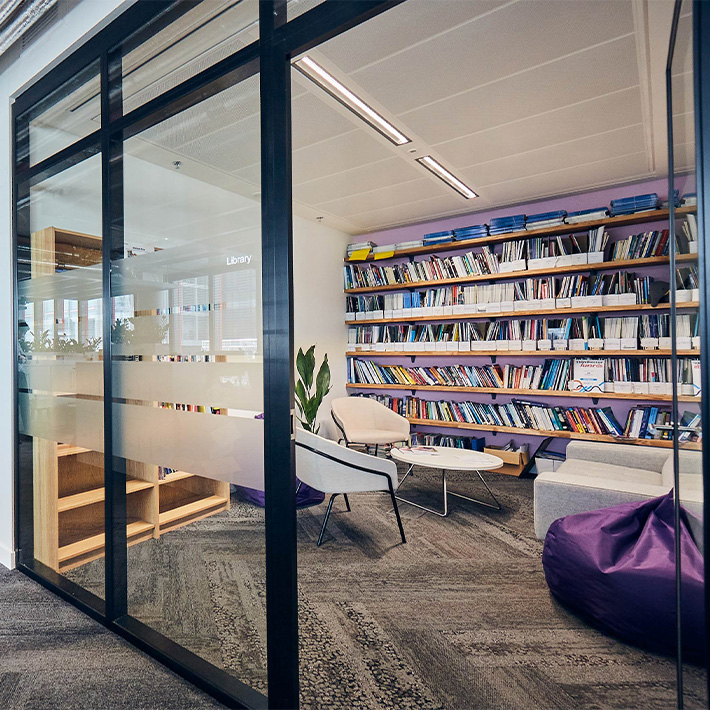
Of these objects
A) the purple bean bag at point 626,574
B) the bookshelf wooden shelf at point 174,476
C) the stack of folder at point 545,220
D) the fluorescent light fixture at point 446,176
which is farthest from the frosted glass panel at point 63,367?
the stack of folder at point 545,220

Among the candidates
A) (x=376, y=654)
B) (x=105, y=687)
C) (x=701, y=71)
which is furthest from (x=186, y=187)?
(x=376, y=654)

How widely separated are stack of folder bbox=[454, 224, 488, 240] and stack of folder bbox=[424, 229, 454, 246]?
65mm

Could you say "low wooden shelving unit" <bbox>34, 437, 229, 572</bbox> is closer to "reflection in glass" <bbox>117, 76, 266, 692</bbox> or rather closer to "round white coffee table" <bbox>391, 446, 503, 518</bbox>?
"reflection in glass" <bbox>117, 76, 266, 692</bbox>

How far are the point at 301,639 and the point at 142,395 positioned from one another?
1.25 m

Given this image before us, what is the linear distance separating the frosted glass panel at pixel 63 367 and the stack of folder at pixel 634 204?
4170 mm

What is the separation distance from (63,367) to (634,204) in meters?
4.60

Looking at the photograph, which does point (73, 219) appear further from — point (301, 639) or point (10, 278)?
point (301, 639)

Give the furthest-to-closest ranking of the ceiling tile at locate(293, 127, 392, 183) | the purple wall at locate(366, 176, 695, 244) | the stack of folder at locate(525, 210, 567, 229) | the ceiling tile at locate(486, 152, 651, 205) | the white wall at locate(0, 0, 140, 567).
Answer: the stack of folder at locate(525, 210, 567, 229) < the purple wall at locate(366, 176, 695, 244) < the ceiling tile at locate(486, 152, 651, 205) < the ceiling tile at locate(293, 127, 392, 183) < the white wall at locate(0, 0, 140, 567)

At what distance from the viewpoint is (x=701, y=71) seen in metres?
0.95

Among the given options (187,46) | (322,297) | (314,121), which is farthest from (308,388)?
(187,46)

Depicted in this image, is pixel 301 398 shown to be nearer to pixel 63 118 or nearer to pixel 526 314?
pixel 526 314

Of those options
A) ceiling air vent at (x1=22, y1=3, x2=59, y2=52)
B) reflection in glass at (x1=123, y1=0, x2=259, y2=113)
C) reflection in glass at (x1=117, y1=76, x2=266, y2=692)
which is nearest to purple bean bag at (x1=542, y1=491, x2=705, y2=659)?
reflection in glass at (x1=117, y1=76, x2=266, y2=692)

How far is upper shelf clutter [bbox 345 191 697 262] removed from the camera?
4125 millimetres

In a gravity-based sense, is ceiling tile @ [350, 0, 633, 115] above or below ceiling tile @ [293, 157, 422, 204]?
below
